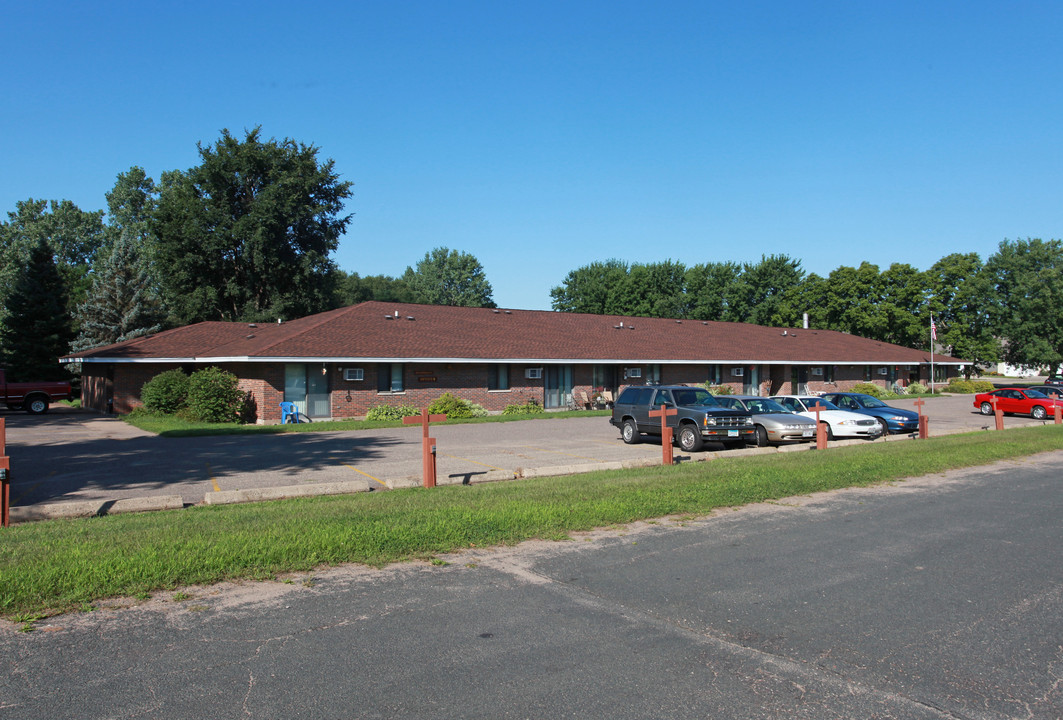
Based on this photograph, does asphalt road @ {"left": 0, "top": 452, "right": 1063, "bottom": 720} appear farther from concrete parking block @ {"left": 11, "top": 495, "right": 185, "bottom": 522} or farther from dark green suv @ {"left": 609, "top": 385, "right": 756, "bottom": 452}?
dark green suv @ {"left": 609, "top": 385, "right": 756, "bottom": 452}

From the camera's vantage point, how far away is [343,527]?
834cm

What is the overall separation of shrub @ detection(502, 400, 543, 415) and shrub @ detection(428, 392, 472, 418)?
2495 millimetres

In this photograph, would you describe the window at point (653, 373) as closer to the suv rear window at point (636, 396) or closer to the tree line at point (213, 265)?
the suv rear window at point (636, 396)

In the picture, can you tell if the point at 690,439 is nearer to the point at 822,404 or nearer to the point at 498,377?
the point at 822,404

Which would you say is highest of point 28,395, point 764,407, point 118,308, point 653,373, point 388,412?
point 118,308

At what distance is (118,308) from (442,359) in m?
29.5

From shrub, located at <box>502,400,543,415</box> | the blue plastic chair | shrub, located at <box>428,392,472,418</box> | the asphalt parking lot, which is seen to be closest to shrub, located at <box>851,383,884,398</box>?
the asphalt parking lot

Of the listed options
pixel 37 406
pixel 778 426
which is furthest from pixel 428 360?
pixel 37 406

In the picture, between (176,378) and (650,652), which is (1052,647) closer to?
(650,652)

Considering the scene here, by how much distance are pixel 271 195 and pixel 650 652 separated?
48144 millimetres

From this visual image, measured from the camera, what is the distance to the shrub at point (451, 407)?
95.0 ft

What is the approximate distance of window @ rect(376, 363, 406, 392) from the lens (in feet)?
96.8

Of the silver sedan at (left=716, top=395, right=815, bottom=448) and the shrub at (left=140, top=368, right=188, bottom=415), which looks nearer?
the silver sedan at (left=716, top=395, right=815, bottom=448)

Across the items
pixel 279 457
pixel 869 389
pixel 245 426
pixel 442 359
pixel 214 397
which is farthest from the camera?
pixel 869 389
